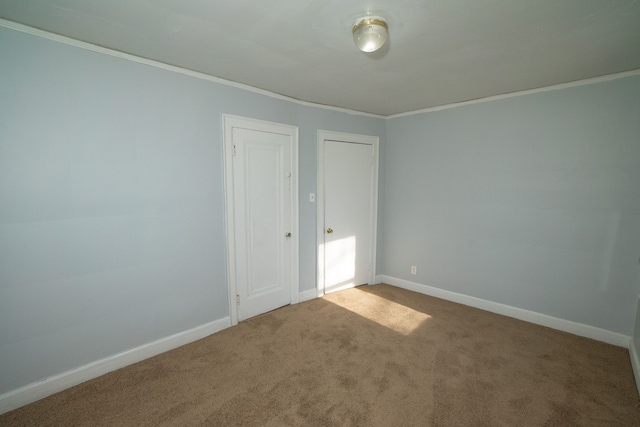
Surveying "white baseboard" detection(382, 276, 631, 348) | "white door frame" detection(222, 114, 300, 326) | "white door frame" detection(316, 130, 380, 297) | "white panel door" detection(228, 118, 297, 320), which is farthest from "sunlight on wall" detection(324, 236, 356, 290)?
"white door frame" detection(222, 114, 300, 326)

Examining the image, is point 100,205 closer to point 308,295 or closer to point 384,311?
point 308,295

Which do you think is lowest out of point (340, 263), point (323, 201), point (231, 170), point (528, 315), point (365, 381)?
point (365, 381)

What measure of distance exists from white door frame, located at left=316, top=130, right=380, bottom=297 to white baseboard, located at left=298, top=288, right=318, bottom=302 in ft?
0.16

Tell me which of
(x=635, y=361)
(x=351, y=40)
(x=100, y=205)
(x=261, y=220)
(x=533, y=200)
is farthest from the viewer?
(x=261, y=220)

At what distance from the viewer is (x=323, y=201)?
11.6ft

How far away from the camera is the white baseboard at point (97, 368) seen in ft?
5.99

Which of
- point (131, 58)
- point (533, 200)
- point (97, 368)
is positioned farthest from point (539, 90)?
point (97, 368)

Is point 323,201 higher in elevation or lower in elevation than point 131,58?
lower

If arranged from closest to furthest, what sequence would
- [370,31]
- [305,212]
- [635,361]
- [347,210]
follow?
[370,31]
[635,361]
[305,212]
[347,210]

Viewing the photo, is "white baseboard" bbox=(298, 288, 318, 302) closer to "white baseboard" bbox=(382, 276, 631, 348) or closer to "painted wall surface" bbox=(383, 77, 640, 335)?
"white baseboard" bbox=(382, 276, 631, 348)

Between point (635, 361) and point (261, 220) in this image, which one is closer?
point (635, 361)

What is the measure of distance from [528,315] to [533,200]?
1.23m

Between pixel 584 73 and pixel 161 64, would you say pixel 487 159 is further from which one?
pixel 161 64

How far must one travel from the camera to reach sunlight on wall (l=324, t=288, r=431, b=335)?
2.94 m
